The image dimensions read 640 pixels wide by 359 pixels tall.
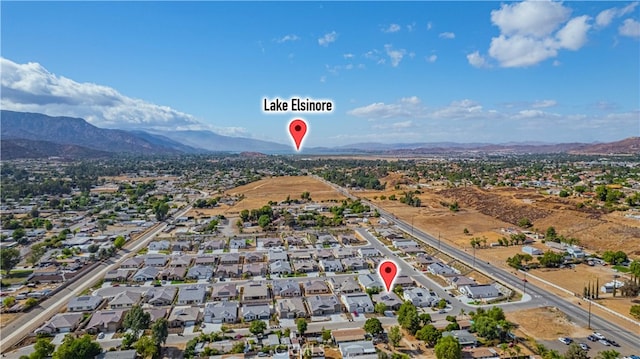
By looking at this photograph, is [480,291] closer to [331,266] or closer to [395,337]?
[395,337]

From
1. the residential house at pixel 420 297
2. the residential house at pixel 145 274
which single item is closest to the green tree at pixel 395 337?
the residential house at pixel 420 297

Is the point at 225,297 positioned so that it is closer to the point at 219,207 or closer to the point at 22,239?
the point at 22,239

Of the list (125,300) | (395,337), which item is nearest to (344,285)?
(395,337)

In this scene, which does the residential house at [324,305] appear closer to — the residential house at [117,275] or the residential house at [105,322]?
the residential house at [105,322]

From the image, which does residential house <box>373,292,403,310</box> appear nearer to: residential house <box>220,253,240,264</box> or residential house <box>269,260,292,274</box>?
residential house <box>269,260,292,274</box>

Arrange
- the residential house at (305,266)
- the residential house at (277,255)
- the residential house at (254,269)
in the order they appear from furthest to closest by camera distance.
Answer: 1. the residential house at (277,255)
2. the residential house at (305,266)
3. the residential house at (254,269)

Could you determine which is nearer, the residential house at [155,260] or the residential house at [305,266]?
the residential house at [305,266]

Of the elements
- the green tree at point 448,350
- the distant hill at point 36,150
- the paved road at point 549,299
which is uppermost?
the distant hill at point 36,150

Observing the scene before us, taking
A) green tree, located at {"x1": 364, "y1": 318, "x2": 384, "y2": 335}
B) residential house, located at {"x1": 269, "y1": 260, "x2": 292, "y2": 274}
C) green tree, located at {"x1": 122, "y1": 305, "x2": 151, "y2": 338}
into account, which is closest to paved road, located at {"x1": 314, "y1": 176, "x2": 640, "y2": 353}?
green tree, located at {"x1": 364, "y1": 318, "x2": 384, "y2": 335}
